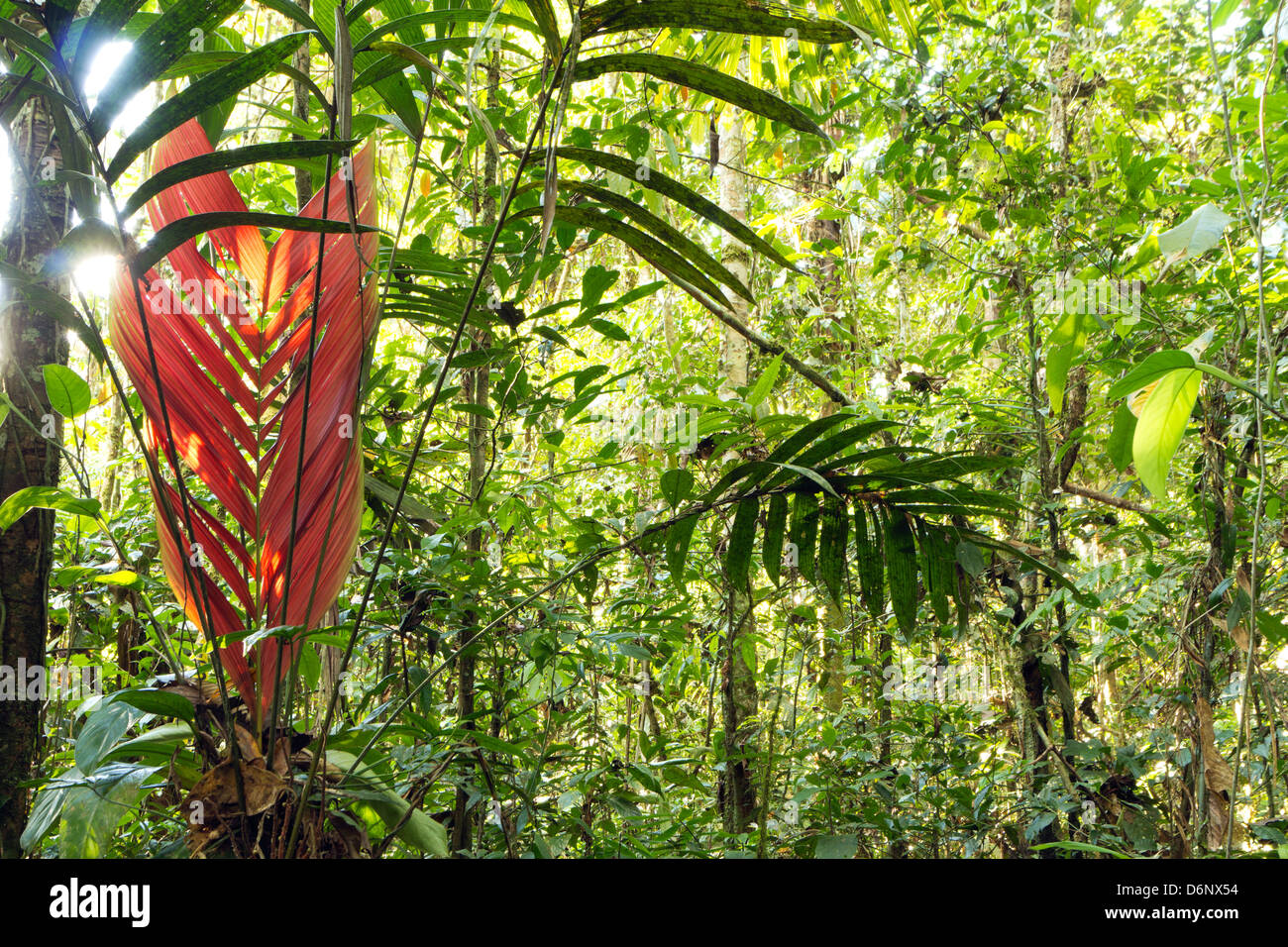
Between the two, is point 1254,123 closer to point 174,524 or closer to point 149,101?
point 174,524

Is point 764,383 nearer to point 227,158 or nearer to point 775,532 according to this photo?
point 775,532

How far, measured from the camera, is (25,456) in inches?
46.9

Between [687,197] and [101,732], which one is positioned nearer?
[101,732]

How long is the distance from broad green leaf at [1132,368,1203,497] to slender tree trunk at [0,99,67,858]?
1.36m

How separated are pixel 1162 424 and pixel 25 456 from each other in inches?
59.2

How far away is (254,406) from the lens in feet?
3.53

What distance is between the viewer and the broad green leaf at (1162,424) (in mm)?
700

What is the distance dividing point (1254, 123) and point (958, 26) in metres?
1.25

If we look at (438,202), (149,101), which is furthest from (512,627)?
(149,101)

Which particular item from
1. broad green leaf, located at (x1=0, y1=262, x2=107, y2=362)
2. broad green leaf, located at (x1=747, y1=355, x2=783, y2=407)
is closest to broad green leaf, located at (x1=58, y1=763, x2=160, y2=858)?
broad green leaf, located at (x1=0, y1=262, x2=107, y2=362)

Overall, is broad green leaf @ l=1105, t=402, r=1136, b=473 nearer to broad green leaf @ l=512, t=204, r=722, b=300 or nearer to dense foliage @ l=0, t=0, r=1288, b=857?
dense foliage @ l=0, t=0, r=1288, b=857

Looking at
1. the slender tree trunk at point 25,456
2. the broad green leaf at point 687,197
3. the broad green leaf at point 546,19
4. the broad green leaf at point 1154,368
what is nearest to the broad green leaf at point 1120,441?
the broad green leaf at point 1154,368

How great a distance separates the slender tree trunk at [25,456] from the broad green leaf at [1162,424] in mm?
1363

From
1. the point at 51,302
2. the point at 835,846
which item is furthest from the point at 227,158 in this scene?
the point at 835,846
